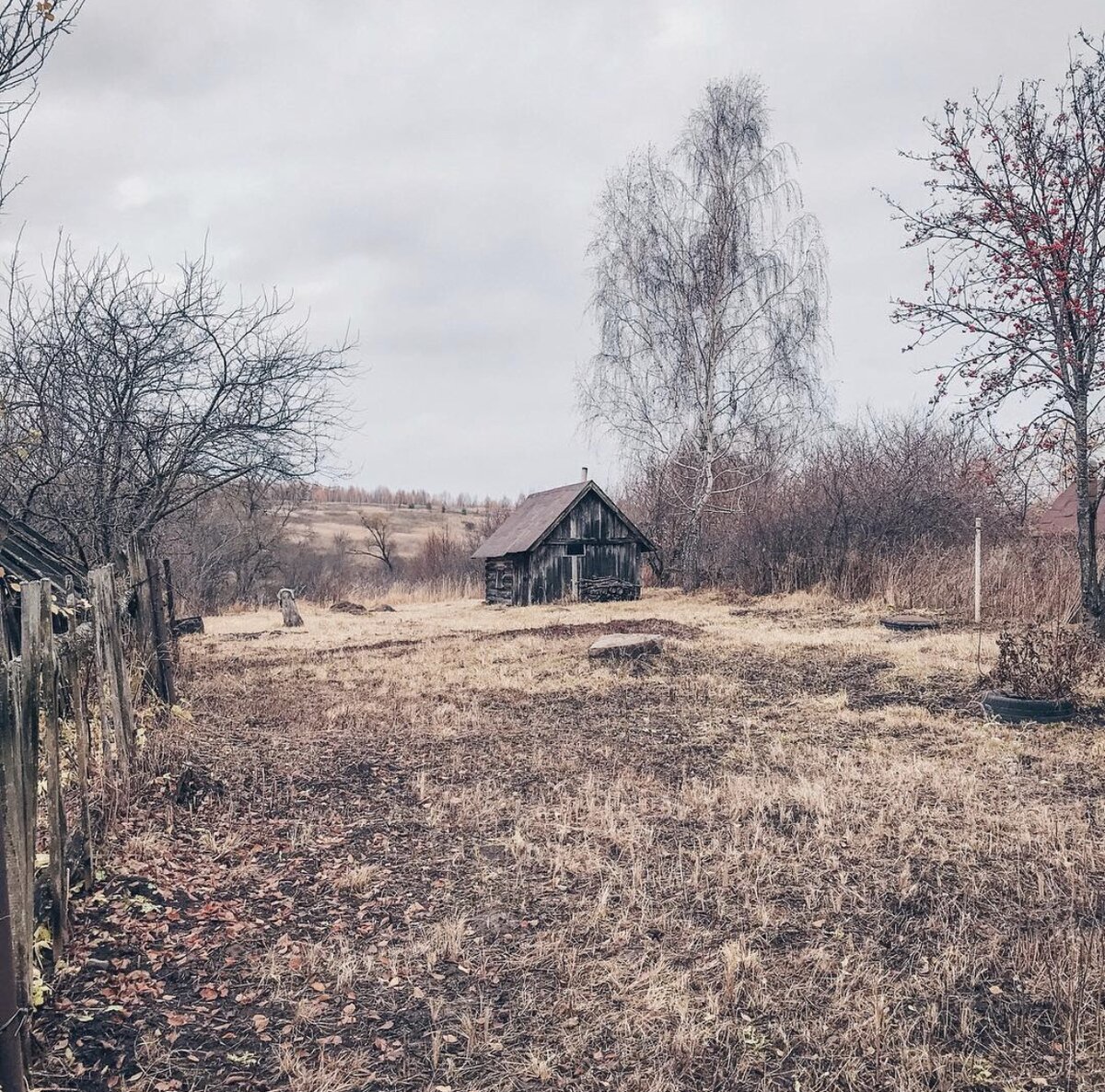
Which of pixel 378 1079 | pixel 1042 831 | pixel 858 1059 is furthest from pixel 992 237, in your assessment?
pixel 378 1079

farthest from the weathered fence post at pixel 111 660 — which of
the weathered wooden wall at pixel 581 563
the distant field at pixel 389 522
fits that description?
the distant field at pixel 389 522

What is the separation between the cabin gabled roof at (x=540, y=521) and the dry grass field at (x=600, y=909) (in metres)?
16.0

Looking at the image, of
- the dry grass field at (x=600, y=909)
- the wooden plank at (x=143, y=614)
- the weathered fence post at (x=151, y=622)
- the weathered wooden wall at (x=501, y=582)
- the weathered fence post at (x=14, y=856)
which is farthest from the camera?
the weathered wooden wall at (x=501, y=582)

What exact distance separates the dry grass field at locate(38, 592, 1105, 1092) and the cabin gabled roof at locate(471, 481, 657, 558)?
16.0 metres

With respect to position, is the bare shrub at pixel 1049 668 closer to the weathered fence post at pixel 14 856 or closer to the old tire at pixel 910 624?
the old tire at pixel 910 624

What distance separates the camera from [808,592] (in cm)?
2020

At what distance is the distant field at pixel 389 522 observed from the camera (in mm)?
53750

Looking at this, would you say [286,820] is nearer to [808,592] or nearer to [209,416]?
[209,416]

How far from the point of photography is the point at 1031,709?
744 cm

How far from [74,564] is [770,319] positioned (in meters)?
19.8

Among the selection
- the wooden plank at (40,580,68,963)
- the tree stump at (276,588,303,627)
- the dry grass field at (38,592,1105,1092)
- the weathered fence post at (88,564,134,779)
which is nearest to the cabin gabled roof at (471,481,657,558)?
the tree stump at (276,588,303,627)

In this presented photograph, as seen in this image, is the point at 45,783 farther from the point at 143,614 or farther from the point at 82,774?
the point at 143,614

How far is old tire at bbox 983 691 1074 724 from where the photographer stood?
7.41 meters

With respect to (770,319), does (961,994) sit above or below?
below
